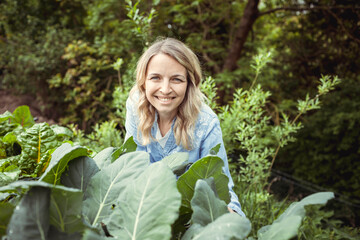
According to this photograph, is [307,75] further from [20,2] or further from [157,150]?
[20,2]

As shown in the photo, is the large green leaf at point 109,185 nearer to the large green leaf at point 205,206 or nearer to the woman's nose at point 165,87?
the large green leaf at point 205,206

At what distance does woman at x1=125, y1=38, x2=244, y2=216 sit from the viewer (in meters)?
1.63

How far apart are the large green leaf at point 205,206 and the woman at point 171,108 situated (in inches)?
34.4

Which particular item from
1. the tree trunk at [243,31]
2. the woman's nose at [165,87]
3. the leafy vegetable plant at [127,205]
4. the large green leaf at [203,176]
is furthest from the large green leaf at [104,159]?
the tree trunk at [243,31]

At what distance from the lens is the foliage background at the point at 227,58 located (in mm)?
5090

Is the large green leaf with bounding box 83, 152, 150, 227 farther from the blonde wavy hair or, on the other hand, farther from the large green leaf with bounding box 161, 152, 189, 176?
the blonde wavy hair

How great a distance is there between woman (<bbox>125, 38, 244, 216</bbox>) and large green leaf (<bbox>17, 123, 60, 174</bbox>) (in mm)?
652

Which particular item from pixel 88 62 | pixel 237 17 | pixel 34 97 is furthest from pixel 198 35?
pixel 34 97

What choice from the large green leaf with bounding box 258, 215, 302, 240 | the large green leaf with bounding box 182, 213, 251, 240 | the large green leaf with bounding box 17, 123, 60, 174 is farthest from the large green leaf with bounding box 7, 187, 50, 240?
the large green leaf with bounding box 17, 123, 60, 174

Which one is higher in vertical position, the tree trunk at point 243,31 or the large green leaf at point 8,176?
the tree trunk at point 243,31

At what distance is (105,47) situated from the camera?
5586 mm

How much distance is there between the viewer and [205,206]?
1.94 feet

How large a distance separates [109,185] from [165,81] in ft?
3.25

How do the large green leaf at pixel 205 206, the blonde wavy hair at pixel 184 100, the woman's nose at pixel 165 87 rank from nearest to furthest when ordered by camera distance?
the large green leaf at pixel 205 206 → the woman's nose at pixel 165 87 → the blonde wavy hair at pixel 184 100
